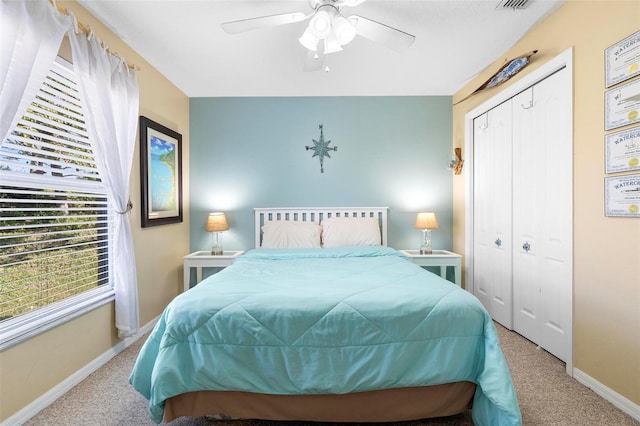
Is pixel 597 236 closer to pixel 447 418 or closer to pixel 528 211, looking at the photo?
pixel 528 211

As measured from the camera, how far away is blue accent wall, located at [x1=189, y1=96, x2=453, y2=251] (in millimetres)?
3562

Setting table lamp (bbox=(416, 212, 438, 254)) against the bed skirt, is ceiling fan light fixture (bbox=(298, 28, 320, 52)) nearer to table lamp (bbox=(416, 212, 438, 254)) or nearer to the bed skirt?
the bed skirt

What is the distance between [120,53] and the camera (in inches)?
93.2

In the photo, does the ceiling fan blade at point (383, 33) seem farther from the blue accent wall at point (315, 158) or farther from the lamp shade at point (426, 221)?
the lamp shade at point (426, 221)

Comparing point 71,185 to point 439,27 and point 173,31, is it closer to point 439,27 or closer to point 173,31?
point 173,31

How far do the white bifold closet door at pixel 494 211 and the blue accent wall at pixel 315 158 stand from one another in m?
0.52

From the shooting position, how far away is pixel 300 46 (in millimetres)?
2451

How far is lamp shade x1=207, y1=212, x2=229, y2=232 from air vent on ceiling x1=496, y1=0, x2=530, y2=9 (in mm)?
3115

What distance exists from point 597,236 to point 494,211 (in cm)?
111

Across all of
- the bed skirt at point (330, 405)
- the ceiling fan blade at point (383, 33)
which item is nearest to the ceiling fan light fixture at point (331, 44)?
the ceiling fan blade at point (383, 33)

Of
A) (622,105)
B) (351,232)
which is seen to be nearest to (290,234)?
(351,232)

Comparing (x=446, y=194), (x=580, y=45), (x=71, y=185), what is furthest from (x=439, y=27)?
(x=71, y=185)

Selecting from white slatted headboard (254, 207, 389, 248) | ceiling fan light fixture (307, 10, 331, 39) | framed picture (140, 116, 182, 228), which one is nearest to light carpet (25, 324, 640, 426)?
framed picture (140, 116, 182, 228)

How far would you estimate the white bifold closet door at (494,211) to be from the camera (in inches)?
106
